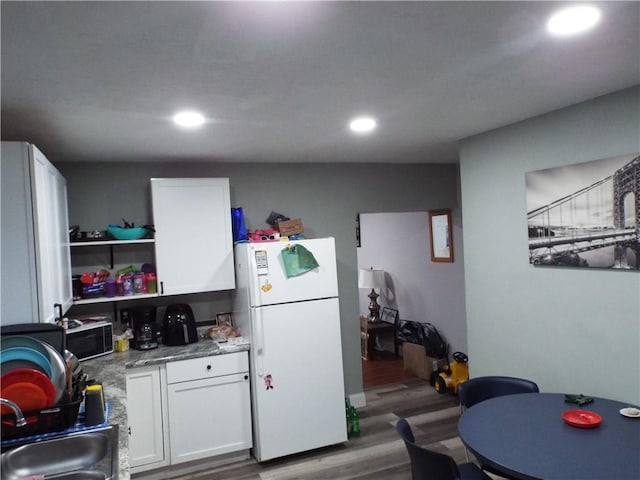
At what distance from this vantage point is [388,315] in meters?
6.27

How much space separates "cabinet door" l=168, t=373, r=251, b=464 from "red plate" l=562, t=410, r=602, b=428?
219 cm

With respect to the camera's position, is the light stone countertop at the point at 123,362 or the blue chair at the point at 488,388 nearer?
the light stone countertop at the point at 123,362

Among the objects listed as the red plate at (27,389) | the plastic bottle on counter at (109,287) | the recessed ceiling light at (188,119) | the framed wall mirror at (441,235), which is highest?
the recessed ceiling light at (188,119)

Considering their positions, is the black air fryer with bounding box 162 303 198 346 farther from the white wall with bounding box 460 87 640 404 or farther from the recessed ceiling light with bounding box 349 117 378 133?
the white wall with bounding box 460 87 640 404

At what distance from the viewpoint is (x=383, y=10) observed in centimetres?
131

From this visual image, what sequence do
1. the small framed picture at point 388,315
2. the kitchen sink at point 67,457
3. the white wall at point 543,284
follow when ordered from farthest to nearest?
1. the small framed picture at point 388,315
2. the white wall at point 543,284
3. the kitchen sink at point 67,457

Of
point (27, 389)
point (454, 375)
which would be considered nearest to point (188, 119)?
point (27, 389)

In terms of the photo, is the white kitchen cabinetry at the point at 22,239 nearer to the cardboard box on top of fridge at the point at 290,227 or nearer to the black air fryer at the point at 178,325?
the black air fryer at the point at 178,325

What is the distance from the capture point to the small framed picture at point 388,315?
6.13 meters

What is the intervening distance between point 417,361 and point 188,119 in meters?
3.98

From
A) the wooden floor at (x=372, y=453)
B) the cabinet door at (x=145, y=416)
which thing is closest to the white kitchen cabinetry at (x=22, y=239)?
the cabinet door at (x=145, y=416)

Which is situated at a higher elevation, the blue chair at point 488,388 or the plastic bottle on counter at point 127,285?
the plastic bottle on counter at point 127,285

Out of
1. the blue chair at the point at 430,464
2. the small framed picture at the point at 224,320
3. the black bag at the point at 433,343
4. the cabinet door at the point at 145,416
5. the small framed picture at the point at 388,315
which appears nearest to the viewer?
the blue chair at the point at 430,464

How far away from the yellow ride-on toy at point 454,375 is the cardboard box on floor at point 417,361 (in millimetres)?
315
